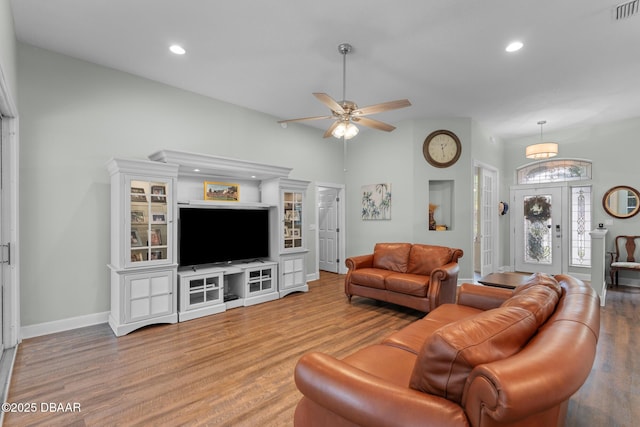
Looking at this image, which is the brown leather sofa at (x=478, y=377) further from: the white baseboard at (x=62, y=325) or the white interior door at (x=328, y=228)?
the white interior door at (x=328, y=228)

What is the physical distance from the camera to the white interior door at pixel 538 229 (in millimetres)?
6574

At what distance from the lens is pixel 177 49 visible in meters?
3.40

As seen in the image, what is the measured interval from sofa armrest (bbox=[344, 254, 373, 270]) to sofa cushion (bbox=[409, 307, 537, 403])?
3344 millimetres

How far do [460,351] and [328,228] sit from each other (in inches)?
230

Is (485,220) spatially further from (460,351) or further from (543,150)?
(460,351)

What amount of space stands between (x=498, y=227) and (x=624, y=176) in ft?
7.49

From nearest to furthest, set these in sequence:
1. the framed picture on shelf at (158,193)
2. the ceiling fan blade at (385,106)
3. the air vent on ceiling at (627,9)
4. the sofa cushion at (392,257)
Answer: the air vent on ceiling at (627,9) → the ceiling fan blade at (385,106) → the framed picture on shelf at (158,193) → the sofa cushion at (392,257)

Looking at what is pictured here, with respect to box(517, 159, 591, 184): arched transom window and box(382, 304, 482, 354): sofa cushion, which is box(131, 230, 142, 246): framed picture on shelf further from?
box(517, 159, 591, 184): arched transom window

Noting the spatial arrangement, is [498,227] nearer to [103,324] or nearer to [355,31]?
[355,31]

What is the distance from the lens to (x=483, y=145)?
616cm

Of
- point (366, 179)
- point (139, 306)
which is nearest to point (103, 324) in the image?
point (139, 306)

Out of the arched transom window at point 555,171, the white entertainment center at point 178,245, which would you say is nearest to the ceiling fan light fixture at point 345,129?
the white entertainment center at point 178,245

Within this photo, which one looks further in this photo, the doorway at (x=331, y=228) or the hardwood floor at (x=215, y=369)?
the doorway at (x=331, y=228)

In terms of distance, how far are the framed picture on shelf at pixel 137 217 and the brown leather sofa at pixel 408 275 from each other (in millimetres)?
2850
